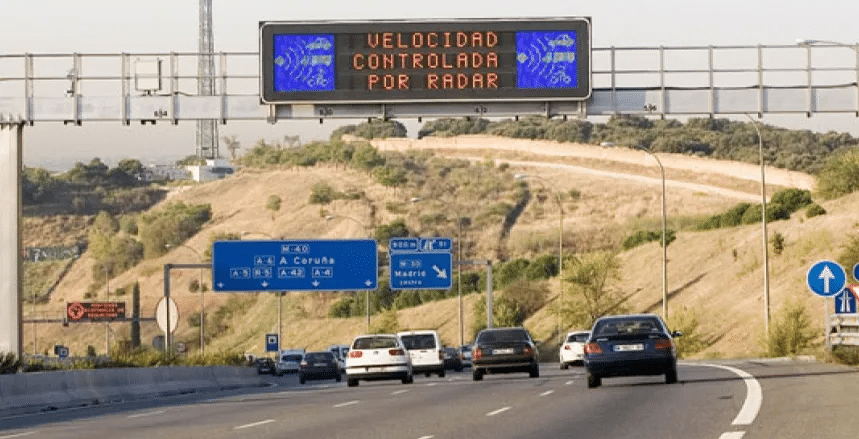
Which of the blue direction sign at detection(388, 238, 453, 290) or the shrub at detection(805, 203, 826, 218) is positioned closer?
the blue direction sign at detection(388, 238, 453, 290)

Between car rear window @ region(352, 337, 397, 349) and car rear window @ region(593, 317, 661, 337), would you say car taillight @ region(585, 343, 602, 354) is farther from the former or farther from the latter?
car rear window @ region(352, 337, 397, 349)

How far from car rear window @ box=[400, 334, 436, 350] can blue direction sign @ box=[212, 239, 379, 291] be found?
342 inches

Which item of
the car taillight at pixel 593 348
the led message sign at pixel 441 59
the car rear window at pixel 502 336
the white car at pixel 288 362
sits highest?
the led message sign at pixel 441 59

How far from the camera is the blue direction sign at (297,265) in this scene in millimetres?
71375

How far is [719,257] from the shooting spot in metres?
114

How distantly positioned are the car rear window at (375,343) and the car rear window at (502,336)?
2633mm

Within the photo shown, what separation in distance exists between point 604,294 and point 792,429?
8211 cm

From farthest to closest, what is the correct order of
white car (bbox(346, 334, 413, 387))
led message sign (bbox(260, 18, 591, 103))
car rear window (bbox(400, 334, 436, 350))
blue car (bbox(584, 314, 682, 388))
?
car rear window (bbox(400, 334, 436, 350))
white car (bbox(346, 334, 413, 387))
led message sign (bbox(260, 18, 591, 103))
blue car (bbox(584, 314, 682, 388))

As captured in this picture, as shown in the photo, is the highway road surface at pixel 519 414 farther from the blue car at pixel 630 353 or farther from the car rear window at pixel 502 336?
the car rear window at pixel 502 336


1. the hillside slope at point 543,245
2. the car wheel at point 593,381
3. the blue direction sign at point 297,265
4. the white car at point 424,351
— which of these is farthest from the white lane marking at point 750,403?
the hillside slope at point 543,245

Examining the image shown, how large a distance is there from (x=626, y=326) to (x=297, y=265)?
34.6 meters

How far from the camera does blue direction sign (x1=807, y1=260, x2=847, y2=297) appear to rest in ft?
143

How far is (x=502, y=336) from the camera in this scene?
50531mm

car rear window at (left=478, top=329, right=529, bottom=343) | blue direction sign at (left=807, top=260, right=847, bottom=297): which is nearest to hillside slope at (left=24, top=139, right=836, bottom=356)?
car rear window at (left=478, top=329, right=529, bottom=343)
